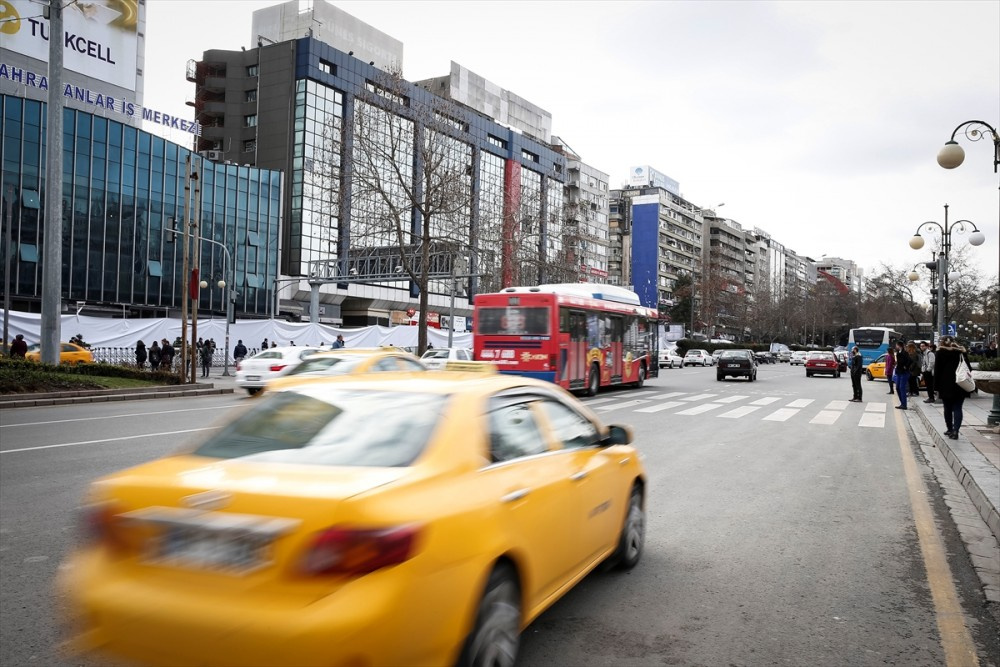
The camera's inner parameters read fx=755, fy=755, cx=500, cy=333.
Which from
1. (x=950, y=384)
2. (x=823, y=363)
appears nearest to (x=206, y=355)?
(x=950, y=384)

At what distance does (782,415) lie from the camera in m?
17.7

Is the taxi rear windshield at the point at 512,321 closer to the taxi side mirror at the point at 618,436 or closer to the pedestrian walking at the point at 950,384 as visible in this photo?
the pedestrian walking at the point at 950,384

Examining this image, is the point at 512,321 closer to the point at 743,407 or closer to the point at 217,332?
the point at 743,407

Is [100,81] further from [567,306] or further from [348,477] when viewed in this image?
[348,477]

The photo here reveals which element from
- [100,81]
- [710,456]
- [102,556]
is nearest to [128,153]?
[100,81]

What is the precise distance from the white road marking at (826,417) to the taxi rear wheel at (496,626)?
559 inches

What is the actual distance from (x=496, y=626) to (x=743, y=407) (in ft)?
57.7

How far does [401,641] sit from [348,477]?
66cm

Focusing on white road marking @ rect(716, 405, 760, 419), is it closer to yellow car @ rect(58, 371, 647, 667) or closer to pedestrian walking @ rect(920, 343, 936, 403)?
pedestrian walking @ rect(920, 343, 936, 403)

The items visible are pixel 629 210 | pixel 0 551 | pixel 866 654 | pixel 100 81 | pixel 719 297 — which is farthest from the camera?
pixel 629 210

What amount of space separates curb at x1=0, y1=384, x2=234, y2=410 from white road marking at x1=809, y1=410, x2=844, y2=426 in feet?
53.3

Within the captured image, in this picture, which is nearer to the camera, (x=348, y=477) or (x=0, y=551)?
(x=348, y=477)

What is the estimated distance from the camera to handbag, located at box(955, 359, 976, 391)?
11.7 meters

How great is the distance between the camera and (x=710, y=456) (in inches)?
418
